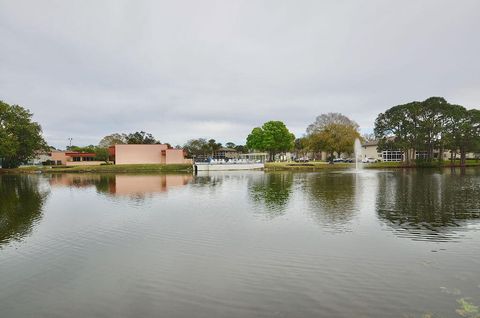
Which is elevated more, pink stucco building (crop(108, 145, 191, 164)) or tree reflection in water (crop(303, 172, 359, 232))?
pink stucco building (crop(108, 145, 191, 164))

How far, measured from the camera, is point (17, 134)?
71.1 metres

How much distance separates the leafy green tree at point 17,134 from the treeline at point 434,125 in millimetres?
83390

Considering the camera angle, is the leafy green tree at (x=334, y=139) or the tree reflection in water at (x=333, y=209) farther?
the leafy green tree at (x=334, y=139)

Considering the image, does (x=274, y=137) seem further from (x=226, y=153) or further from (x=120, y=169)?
(x=226, y=153)

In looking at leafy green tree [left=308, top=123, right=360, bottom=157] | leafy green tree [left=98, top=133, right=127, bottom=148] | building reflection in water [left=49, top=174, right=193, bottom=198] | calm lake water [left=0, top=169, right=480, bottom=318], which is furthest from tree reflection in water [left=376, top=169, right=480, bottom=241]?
leafy green tree [left=98, top=133, right=127, bottom=148]

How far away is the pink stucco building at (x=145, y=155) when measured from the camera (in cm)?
8094

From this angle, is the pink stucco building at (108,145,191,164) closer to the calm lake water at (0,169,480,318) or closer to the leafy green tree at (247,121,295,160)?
the leafy green tree at (247,121,295,160)

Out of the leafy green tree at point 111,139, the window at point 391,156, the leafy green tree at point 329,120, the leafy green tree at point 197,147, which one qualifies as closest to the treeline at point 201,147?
the leafy green tree at point 197,147

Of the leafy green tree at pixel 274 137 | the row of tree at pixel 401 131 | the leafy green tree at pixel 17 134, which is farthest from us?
the leafy green tree at pixel 274 137

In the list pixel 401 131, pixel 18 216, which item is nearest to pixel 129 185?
pixel 18 216

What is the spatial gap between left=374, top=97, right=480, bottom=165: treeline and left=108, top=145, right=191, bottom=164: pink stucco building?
53205 millimetres

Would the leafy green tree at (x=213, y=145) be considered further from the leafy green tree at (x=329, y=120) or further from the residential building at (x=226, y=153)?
the leafy green tree at (x=329, y=120)

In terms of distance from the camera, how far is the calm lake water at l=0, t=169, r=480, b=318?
25.1 ft

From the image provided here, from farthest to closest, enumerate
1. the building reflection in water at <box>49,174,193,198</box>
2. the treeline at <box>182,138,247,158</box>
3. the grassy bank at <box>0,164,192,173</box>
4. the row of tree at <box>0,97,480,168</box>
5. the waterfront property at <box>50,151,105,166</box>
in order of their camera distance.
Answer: the treeline at <box>182,138,247,158</box> → the waterfront property at <box>50,151,105,166</box> → the grassy bank at <box>0,164,192,173</box> → the row of tree at <box>0,97,480,168</box> → the building reflection in water at <box>49,174,193,198</box>
